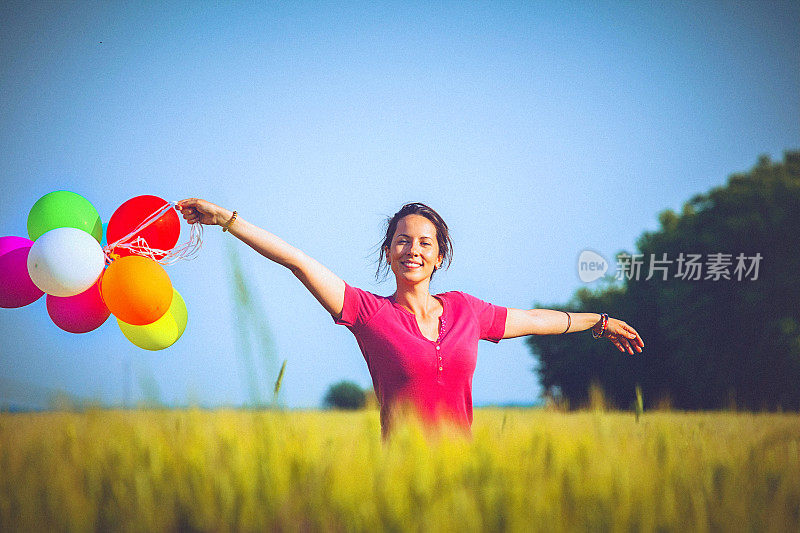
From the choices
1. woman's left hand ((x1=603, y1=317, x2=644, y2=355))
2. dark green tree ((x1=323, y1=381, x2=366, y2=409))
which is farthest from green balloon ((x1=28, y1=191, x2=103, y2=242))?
dark green tree ((x1=323, y1=381, x2=366, y2=409))

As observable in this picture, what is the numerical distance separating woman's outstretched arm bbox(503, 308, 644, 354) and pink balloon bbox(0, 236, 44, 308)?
9.40ft

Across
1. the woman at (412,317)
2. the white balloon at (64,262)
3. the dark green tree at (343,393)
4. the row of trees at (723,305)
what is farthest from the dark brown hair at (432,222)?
the dark green tree at (343,393)

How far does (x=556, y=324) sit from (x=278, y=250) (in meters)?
1.66

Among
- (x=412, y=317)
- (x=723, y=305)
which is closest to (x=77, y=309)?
A: (x=412, y=317)

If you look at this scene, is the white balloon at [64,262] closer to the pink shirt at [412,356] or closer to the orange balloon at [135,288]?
the orange balloon at [135,288]

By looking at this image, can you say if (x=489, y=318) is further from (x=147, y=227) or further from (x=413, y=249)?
(x=147, y=227)

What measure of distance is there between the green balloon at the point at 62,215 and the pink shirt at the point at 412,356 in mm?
1913

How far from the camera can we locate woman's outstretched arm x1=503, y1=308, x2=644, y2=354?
3307 mm

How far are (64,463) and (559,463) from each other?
1414mm

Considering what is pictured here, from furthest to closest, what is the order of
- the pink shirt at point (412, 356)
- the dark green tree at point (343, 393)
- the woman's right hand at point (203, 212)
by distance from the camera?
the dark green tree at point (343, 393), the pink shirt at point (412, 356), the woman's right hand at point (203, 212)

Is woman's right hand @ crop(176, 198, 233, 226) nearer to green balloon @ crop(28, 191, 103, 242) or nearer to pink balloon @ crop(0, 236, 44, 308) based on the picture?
green balloon @ crop(28, 191, 103, 242)

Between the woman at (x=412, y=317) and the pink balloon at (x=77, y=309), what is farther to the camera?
the pink balloon at (x=77, y=309)

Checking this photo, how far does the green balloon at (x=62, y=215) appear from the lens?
11.9 feet

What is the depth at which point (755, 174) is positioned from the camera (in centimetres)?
1842
